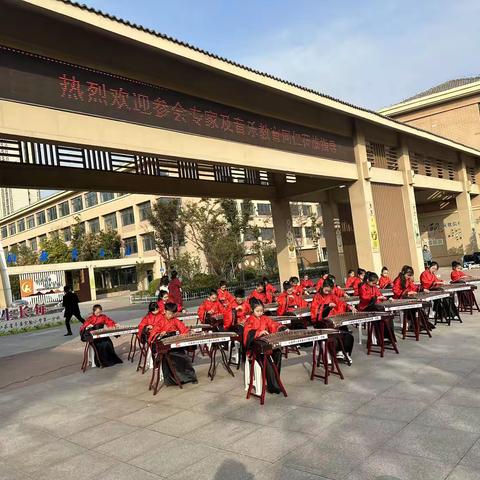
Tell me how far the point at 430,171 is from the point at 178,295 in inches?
604

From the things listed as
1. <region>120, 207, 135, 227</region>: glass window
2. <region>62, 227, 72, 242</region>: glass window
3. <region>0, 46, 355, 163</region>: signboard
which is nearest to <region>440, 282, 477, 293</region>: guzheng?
<region>0, 46, 355, 163</region>: signboard

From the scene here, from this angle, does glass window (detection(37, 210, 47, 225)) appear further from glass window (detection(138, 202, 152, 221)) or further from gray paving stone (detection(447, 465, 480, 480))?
gray paving stone (detection(447, 465, 480, 480))

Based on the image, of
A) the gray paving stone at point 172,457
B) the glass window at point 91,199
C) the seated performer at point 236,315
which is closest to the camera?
the gray paving stone at point 172,457

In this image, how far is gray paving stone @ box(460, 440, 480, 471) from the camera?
3418 mm

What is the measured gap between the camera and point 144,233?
4762 centimetres

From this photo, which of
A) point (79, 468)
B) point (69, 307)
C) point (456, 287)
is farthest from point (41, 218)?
point (79, 468)

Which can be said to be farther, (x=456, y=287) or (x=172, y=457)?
(x=456, y=287)

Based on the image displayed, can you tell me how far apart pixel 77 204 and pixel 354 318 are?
5352 cm

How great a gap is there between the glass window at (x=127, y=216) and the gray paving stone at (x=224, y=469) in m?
46.2

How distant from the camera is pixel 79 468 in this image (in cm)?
413

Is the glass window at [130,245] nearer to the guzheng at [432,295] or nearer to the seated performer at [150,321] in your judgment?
the seated performer at [150,321]

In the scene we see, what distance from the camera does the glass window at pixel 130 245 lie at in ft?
163

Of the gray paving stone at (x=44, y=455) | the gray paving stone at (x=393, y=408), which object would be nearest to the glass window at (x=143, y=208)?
the gray paving stone at (x=44, y=455)

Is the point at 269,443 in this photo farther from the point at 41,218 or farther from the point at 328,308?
the point at 41,218
